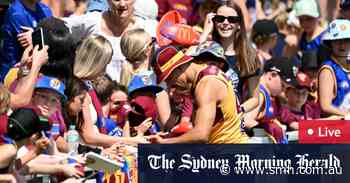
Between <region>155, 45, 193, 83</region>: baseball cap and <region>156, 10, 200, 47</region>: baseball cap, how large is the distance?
1066 millimetres

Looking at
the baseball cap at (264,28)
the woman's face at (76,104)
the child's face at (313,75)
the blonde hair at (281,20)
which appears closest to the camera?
the woman's face at (76,104)

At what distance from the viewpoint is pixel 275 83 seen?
465 inches

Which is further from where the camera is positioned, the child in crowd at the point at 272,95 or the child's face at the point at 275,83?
the child's face at the point at 275,83

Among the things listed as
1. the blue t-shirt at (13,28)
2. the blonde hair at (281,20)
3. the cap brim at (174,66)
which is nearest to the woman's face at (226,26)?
the blue t-shirt at (13,28)

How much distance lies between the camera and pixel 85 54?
9391mm

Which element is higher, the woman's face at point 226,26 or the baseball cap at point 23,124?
the woman's face at point 226,26

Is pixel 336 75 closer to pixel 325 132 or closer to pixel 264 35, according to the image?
pixel 325 132

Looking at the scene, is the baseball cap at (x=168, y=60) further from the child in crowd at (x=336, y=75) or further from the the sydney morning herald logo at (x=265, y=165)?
the child in crowd at (x=336, y=75)

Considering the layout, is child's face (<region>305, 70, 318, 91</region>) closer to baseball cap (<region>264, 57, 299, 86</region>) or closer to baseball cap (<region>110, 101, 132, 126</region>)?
baseball cap (<region>264, 57, 299, 86</region>)

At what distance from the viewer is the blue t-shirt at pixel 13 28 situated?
10781 mm

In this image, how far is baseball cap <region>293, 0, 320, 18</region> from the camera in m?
14.5

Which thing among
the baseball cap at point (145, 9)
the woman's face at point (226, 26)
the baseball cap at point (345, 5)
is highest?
the baseball cap at point (345, 5)

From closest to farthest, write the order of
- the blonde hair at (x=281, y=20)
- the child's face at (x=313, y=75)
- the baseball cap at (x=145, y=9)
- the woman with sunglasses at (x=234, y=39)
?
the woman with sunglasses at (x=234, y=39)
the baseball cap at (x=145, y=9)
the child's face at (x=313, y=75)
the blonde hair at (x=281, y=20)

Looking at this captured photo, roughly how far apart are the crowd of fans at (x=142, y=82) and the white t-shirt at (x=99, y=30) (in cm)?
1
